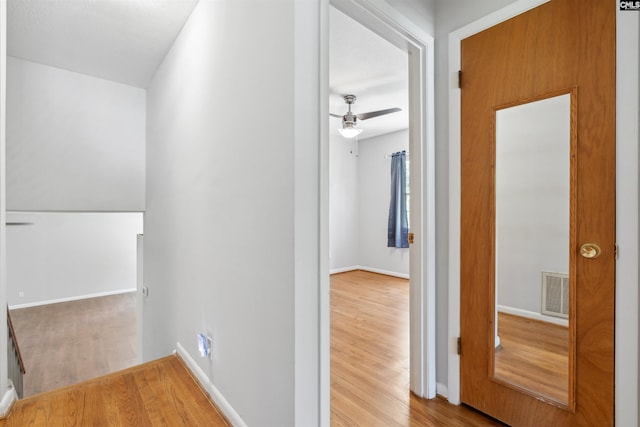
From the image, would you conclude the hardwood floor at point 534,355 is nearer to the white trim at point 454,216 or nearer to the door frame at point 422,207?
the white trim at point 454,216

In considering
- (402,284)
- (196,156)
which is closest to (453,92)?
(196,156)

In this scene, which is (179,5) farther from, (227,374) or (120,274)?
(120,274)

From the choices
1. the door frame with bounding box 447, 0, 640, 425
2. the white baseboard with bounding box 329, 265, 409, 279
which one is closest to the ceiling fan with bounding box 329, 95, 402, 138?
the door frame with bounding box 447, 0, 640, 425

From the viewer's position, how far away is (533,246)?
1.51m

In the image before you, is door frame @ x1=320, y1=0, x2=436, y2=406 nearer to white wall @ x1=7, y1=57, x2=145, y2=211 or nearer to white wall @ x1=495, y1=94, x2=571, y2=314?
white wall @ x1=495, y1=94, x2=571, y2=314

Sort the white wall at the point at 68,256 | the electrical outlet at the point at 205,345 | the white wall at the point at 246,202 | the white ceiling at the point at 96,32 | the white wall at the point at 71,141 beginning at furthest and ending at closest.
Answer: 1. the white wall at the point at 68,256
2. the white wall at the point at 71,141
3. the white ceiling at the point at 96,32
4. the electrical outlet at the point at 205,345
5. the white wall at the point at 246,202

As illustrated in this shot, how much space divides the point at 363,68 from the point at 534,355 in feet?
8.73

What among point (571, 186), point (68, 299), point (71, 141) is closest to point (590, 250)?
point (571, 186)

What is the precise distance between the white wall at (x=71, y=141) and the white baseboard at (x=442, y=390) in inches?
128

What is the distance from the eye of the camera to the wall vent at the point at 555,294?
138 cm

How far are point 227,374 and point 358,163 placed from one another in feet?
17.3

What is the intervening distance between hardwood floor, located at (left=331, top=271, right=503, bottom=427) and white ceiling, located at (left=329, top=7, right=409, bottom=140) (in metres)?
2.53

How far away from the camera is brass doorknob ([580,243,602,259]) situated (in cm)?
126

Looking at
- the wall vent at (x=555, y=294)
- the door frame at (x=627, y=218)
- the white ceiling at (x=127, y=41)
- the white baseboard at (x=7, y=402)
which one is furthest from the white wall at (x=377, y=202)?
the white baseboard at (x=7, y=402)
